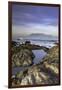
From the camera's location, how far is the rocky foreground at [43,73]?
8.66ft

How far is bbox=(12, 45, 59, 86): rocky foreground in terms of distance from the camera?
2641 mm

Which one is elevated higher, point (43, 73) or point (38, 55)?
point (38, 55)

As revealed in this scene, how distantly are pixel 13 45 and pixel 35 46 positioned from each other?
0.27 meters

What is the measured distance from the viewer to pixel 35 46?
106 inches

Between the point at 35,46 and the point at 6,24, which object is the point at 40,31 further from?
the point at 6,24

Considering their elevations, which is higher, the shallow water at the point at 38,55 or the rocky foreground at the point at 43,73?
the shallow water at the point at 38,55

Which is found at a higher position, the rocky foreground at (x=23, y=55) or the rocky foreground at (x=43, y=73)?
the rocky foreground at (x=23, y=55)

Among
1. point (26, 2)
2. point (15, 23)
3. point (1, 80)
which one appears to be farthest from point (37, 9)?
point (1, 80)

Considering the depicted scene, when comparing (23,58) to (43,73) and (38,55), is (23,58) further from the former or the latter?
(43,73)

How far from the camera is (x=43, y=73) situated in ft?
8.87

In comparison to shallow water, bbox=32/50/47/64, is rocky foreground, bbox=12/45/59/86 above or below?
below

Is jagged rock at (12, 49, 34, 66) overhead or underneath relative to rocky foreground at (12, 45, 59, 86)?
overhead

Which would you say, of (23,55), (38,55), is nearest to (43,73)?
(38,55)

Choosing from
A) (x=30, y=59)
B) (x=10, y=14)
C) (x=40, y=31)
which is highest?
(x=10, y=14)
